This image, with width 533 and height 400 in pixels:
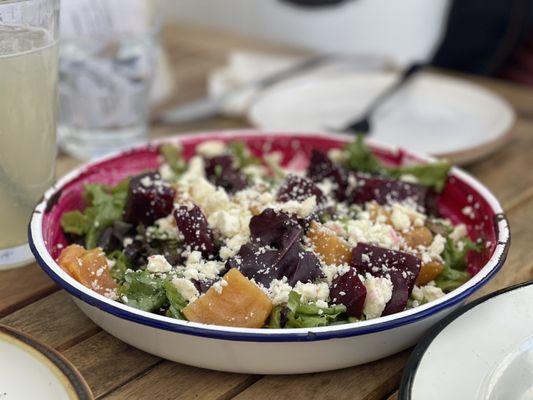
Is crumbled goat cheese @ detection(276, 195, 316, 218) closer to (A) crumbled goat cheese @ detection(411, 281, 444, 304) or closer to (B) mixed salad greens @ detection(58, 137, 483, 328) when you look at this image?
(B) mixed salad greens @ detection(58, 137, 483, 328)

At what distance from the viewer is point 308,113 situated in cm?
197

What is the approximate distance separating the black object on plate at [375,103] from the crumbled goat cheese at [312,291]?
35.2 inches

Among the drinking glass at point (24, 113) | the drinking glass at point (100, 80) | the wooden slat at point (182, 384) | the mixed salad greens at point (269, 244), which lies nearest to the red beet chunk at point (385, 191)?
the mixed salad greens at point (269, 244)

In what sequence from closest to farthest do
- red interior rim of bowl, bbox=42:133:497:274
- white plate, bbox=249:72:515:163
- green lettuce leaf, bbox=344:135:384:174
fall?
red interior rim of bowl, bbox=42:133:497:274
green lettuce leaf, bbox=344:135:384:174
white plate, bbox=249:72:515:163

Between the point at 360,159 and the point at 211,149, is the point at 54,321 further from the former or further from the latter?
the point at 360,159

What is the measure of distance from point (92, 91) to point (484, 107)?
39.0 inches

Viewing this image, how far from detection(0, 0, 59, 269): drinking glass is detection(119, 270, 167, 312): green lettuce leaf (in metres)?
0.31

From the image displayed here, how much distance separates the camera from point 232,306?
0.92 meters

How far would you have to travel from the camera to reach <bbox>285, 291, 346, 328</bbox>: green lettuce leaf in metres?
0.91

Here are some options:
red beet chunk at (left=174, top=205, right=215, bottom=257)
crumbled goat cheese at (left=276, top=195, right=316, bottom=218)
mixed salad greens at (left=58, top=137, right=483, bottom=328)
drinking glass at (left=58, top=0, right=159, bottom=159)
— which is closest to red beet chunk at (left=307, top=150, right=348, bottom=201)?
mixed salad greens at (left=58, top=137, right=483, bottom=328)

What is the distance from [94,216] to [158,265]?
0.24 metres

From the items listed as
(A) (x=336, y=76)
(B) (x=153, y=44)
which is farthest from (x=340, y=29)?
(B) (x=153, y=44)

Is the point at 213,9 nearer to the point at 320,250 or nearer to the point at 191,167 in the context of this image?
the point at 191,167

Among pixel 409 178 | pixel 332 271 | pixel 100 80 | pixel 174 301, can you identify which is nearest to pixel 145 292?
pixel 174 301
